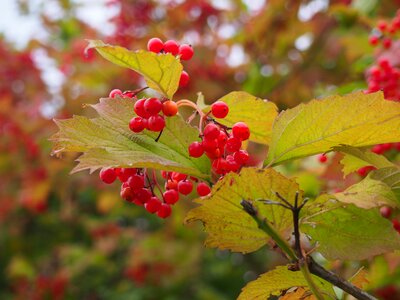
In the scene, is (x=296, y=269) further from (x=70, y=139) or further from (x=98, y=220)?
(x=98, y=220)

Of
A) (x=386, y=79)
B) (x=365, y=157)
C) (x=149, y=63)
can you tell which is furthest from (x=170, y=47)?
(x=386, y=79)

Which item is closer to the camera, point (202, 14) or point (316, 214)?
point (316, 214)

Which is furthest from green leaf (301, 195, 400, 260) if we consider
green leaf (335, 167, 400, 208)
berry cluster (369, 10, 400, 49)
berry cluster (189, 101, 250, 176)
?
berry cluster (369, 10, 400, 49)

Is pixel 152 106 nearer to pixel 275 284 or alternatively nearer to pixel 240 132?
pixel 240 132

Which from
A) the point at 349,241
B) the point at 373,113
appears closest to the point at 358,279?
the point at 349,241

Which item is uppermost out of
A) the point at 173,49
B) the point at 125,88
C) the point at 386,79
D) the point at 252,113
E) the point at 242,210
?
the point at 125,88

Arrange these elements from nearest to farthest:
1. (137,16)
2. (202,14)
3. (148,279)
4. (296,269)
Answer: (296,269) < (137,16) < (202,14) < (148,279)
